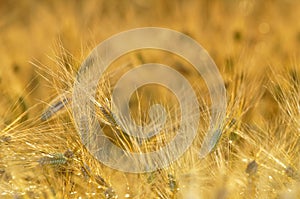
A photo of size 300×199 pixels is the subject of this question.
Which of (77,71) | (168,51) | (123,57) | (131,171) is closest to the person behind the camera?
(131,171)

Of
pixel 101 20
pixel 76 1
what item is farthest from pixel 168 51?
pixel 76 1

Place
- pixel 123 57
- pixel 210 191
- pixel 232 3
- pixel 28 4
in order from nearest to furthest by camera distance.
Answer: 1. pixel 210 191
2. pixel 123 57
3. pixel 232 3
4. pixel 28 4

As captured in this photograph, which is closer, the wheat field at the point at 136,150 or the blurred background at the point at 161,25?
the wheat field at the point at 136,150

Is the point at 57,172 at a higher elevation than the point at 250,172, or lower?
higher

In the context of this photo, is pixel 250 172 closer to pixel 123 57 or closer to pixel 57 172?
pixel 57 172

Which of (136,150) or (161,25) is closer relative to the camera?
(136,150)

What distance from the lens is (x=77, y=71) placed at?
1841mm

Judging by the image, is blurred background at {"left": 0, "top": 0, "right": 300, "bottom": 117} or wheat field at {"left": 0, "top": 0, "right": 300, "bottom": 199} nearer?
wheat field at {"left": 0, "top": 0, "right": 300, "bottom": 199}

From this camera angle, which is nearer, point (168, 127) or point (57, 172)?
point (57, 172)

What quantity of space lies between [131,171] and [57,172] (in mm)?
168

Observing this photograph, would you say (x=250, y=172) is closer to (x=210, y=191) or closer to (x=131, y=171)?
(x=210, y=191)

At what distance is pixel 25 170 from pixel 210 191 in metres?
0.41

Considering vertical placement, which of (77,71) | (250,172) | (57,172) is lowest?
(250,172)

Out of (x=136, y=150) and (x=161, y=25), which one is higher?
(x=161, y=25)
